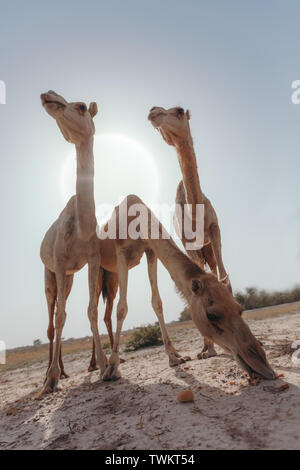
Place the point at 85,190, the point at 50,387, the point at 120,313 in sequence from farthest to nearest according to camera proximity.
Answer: the point at 85,190, the point at 120,313, the point at 50,387

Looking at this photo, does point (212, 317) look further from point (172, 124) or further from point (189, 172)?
point (172, 124)

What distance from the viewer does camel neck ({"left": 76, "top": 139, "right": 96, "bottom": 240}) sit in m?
5.47

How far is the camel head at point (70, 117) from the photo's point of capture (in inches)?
210

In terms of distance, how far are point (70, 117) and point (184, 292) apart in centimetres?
367

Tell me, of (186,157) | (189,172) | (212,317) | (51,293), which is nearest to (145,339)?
(51,293)

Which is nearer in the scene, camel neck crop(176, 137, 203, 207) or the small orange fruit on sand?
the small orange fruit on sand

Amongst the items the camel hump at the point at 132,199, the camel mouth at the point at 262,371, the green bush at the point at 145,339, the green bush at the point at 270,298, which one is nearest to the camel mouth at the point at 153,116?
the camel hump at the point at 132,199

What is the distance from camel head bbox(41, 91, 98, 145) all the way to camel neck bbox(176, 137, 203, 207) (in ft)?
5.75

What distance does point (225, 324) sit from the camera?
321 centimetres

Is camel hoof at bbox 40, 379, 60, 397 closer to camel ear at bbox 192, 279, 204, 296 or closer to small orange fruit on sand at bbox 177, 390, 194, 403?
small orange fruit on sand at bbox 177, 390, 194, 403

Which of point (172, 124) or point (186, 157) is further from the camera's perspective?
point (186, 157)

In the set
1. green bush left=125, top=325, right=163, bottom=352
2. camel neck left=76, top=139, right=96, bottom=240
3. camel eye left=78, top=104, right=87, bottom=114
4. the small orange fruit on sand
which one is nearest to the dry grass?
green bush left=125, top=325, right=163, bottom=352
